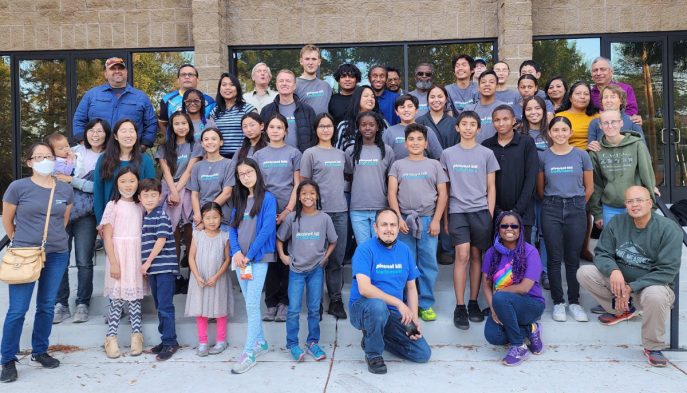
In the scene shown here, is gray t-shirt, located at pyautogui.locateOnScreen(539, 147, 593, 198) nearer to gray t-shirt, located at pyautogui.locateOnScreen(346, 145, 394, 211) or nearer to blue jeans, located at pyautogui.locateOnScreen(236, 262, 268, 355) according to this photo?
gray t-shirt, located at pyautogui.locateOnScreen(346, 145, 394, 211)

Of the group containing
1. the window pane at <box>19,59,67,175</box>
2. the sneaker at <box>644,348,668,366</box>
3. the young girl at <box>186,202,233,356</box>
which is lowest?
the sneaker at <box>644,348,668,366</box>

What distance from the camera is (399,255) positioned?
489 centimetres

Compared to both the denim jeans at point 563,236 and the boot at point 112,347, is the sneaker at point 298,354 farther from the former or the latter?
the denim jeans at point 563,236

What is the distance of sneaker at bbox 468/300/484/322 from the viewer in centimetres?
533

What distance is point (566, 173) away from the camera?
5449mm

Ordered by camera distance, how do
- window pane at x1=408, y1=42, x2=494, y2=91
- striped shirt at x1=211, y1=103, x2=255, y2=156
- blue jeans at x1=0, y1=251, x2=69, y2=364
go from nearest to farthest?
1. blue jeans at x1=0, y1=251, x2=69, y2=364
2. striped shirt at x1=211, y1=103, x2=255, y2=156
3. window pane at x1=408, y1=42, x2=494, y2=91

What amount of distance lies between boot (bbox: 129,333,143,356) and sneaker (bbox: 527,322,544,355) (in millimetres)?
3300

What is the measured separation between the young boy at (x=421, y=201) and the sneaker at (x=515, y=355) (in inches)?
30.8

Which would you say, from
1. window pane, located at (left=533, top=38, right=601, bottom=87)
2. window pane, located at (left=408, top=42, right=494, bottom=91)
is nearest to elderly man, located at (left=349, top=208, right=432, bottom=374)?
window pane, located at (left=408, top=42, right=494, bottom=91)

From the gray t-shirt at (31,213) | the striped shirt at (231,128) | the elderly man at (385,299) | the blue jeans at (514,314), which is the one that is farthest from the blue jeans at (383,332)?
the gray t-shirt at (31,213)

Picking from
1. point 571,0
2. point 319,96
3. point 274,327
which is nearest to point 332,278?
point 274,327

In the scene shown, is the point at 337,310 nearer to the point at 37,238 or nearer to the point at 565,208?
the point at 565,208

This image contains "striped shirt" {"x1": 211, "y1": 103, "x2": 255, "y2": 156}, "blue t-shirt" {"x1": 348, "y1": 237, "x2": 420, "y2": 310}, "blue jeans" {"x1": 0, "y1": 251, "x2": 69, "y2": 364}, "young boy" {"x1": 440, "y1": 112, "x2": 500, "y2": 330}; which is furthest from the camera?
"striped shirt" {"x1": 211, "y1": 103, "x2": 255, "y2": 156}

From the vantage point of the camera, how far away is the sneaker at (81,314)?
5551 millimetres
